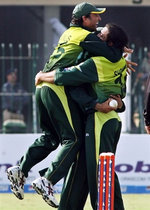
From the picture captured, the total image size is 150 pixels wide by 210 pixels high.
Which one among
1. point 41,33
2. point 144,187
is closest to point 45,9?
point 41,33

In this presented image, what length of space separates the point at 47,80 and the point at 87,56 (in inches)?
17.6

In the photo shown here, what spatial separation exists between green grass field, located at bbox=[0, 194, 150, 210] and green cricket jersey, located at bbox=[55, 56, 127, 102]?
237 centimetres

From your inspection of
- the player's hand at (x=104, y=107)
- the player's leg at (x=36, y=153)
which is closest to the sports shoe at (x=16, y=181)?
the player's leg at (x=36, y=153)

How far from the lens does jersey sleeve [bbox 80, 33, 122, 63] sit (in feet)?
26.8

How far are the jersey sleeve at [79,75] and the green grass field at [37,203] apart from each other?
8.17 ft

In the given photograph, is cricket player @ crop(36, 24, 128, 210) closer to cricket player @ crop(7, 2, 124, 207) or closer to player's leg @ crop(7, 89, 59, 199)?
cricket player @ crop(7, 2, 124, 207)

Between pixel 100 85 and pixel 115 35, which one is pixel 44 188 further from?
pixel 115 35

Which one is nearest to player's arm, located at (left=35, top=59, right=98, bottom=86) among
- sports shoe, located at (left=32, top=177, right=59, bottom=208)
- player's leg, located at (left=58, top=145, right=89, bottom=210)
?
player's leg, located at (left=58, top=145, right=89, bottom=210)

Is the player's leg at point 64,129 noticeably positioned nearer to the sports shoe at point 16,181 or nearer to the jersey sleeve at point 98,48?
the sports shoe at point 16,181

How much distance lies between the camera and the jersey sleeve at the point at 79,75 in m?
8.16

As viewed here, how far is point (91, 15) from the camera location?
838 cm

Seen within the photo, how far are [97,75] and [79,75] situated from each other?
0.18 m

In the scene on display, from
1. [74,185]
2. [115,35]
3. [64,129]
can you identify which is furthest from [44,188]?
[115,35]

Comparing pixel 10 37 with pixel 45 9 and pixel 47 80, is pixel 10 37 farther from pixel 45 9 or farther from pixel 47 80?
pixel 47 80
